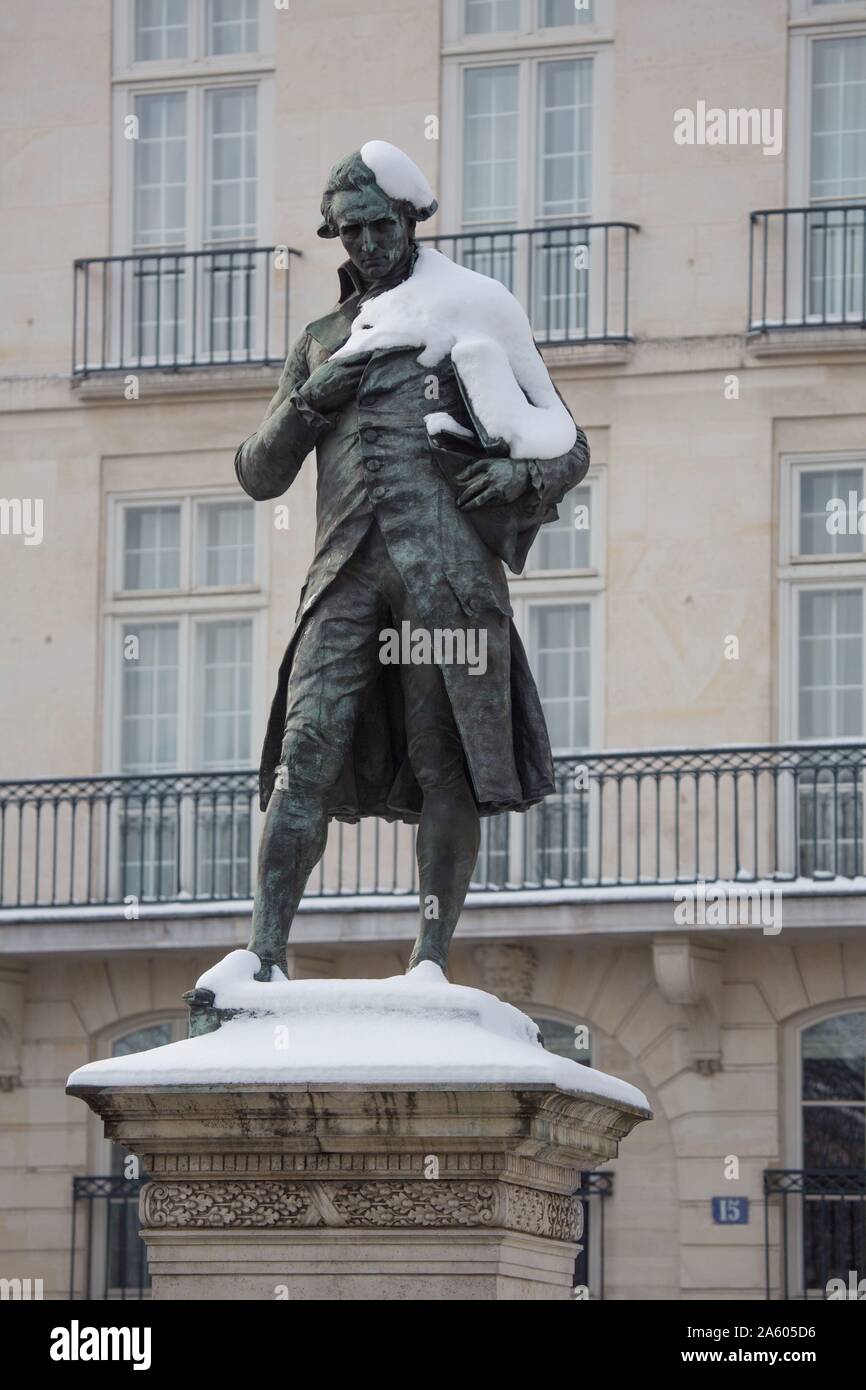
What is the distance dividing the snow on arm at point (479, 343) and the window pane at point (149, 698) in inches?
688

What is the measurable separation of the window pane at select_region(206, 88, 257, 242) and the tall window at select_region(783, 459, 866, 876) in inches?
189

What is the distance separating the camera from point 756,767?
25.6m

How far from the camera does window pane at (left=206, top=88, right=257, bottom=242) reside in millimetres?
28000

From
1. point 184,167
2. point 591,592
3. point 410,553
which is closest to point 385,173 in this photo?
point 410,553

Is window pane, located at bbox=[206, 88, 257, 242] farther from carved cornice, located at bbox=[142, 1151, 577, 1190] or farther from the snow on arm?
carved cornice, located at bbox=[142, 1151, 577, 1190]

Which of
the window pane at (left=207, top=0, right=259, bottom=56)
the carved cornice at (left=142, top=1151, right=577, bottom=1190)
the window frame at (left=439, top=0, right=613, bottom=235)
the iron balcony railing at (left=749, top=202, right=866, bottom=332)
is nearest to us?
the carved cornice at (left=142, top=1151, right=577, bottom=1190)

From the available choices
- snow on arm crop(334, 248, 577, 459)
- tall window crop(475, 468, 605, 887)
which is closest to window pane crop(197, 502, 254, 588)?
tall window crop(475, 468, 605, 887)

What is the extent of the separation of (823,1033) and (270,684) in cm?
491

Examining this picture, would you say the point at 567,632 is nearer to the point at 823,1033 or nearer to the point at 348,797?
the point at 823,1033

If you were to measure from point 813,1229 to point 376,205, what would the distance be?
16433 mm

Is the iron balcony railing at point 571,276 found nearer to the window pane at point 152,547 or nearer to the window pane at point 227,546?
the window pane at point 227,546

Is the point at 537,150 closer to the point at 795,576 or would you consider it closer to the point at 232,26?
the point at 232,26

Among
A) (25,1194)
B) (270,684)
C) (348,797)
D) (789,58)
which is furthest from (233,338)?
(348,797)
